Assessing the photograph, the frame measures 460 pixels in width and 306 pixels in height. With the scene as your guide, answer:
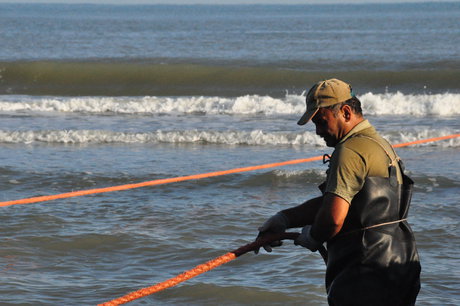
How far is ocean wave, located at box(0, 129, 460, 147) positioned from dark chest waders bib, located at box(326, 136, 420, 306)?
27.8 feet

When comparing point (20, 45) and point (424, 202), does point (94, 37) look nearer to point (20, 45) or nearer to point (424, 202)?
point (20, 45)

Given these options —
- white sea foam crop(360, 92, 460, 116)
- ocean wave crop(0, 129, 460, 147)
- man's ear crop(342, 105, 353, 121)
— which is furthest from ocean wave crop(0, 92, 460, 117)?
man's ear crop(342, 105, 353, 121)

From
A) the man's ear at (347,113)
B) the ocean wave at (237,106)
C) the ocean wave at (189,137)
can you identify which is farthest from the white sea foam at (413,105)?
the man's ear at (347,113)

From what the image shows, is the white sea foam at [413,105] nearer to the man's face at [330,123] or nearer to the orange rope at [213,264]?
the orange rope at [213,264]

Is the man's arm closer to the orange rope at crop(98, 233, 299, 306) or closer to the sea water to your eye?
the orange rope at crop(98, 233, 299, 306)

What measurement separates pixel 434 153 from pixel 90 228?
520cm

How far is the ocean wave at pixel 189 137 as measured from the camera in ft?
40.9

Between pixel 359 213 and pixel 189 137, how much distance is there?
926cm

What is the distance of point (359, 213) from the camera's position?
3.60m

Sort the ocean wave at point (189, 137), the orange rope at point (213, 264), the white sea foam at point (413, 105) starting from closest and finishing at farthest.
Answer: the orange rope at point (213, 264) → the ocean wave at point (189, 137) → the white sea foam at point (413, 105)

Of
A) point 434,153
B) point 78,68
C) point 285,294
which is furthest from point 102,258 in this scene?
point 78,68

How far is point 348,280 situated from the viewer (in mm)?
3713

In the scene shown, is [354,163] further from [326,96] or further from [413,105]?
[413,105]

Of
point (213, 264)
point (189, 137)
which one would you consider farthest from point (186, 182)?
point (213, 264)
